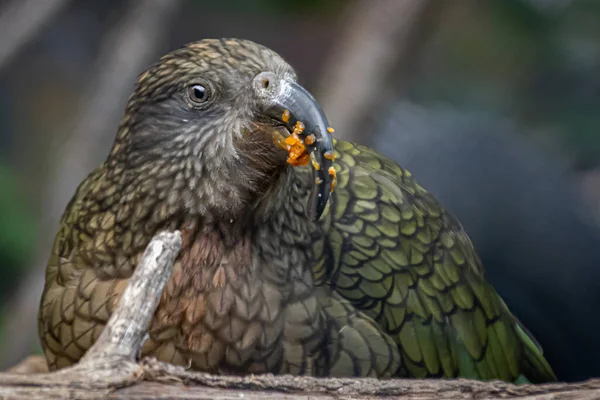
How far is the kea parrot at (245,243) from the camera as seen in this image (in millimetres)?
1562

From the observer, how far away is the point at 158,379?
1216 mm

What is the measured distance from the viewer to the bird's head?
151cm

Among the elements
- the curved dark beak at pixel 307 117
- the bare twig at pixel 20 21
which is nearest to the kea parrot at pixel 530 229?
the curved dark beak at pixel 307 117

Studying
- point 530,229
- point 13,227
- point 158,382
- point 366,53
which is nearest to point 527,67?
point 366,53

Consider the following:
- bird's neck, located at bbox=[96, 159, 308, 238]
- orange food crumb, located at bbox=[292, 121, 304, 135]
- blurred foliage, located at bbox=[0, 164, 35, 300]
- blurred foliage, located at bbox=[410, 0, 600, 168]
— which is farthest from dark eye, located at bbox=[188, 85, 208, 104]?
blurred foliage, located at bbox=[0, 164, 35, 300]

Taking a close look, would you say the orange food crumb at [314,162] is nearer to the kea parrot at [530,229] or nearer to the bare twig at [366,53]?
the kea parrot at [530,229]

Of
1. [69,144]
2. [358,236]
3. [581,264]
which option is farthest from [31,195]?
[581,264]

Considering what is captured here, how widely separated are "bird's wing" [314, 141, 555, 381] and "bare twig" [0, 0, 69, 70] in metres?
1.85

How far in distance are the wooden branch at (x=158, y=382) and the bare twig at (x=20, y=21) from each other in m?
2.14

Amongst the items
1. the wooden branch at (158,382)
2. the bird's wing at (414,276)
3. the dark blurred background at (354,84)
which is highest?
the dark blurred background at (354,84)

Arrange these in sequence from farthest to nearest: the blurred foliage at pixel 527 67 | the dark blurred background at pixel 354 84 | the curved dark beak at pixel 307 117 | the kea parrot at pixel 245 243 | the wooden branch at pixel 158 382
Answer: the blurred foliage at pixel 527 67
the dark blurred background at pixel 354 84
the kea parrot at pixel 245 243
the curved dark beak at pixel 307 117
the wooden branch at pixel 158 382

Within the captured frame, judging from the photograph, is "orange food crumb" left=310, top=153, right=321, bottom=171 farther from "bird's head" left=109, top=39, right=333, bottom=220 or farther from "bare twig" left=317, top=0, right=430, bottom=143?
"bare twig" left=317, top=0, right=430, bottom=143

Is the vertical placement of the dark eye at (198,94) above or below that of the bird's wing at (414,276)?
above

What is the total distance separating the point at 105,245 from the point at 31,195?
6.11ft
